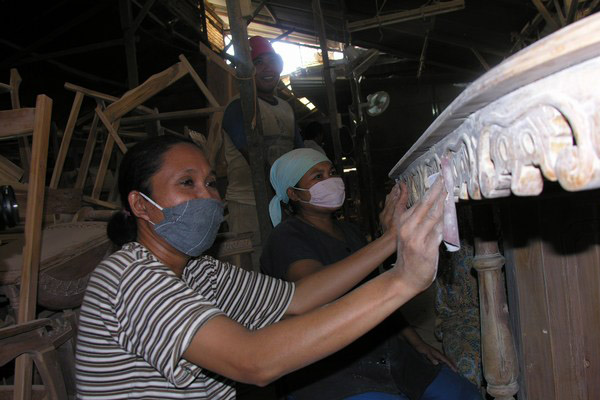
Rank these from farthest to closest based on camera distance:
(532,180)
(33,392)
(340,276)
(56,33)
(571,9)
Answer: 1. (56,33)
2. (571,9)
3. (33,392)
4. (340,276)
5. (532,180)

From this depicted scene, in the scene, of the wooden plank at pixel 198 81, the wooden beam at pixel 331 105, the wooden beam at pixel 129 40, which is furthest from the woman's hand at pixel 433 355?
the wooden beam at pixel 129 40

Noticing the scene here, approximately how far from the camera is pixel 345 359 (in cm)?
Answer: 189

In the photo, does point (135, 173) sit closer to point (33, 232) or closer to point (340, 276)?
point (340, 276)

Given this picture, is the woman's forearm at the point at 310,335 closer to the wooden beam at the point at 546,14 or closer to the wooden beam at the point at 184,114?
the wooden beam at the point at 184,114

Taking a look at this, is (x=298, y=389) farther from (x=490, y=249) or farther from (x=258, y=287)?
(x=490, y=249)

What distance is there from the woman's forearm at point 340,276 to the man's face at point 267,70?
2403 mm

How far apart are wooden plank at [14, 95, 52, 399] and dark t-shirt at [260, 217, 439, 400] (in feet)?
3.74

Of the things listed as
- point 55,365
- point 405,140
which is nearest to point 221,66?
point 55,365

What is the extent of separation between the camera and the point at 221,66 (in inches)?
173

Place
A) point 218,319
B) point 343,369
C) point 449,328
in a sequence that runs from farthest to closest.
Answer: point 449,328, point 343,369, point 218,319

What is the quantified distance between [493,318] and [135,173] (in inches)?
49.7

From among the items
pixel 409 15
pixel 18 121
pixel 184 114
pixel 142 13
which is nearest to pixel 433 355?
pixel 18 121

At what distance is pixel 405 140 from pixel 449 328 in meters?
8.73

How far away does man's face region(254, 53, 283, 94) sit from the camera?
3648 millimetres
